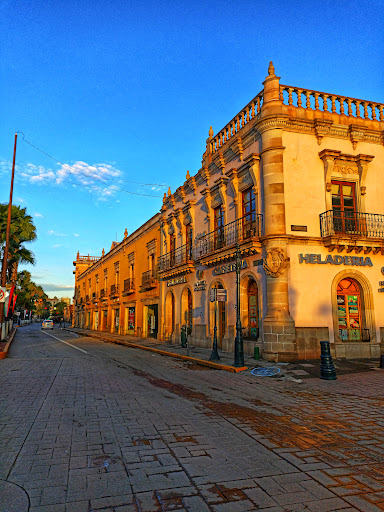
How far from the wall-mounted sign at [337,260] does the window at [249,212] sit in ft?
8.44

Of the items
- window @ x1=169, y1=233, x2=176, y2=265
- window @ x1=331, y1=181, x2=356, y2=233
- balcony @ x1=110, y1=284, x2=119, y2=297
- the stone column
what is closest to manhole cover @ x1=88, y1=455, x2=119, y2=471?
the stone column

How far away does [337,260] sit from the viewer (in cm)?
Answer: 1513

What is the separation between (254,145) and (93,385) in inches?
488

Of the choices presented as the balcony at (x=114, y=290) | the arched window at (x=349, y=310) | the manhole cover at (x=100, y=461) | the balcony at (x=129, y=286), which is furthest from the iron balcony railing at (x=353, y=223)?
the balcony at (x=114, y=290)

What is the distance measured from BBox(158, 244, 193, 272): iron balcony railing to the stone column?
8.17 metres

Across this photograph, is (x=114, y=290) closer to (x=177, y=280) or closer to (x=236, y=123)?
(x=177, y=280)

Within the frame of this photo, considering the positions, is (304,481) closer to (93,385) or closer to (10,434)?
(10,434)

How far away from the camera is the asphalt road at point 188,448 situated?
3396 millimetres

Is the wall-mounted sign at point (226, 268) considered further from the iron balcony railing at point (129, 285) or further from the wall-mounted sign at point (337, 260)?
the iron balcony railing at point (129, 285)

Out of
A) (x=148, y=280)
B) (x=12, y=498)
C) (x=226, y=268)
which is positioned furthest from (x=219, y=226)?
(x=12, y=498)

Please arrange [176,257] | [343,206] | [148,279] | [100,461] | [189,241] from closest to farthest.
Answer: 1. [100,461]
2. [343,206]
3. [189,241]
4. [176,257]
5. [148,279]

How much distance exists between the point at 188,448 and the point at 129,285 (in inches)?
1252

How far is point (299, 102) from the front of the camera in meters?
16.1

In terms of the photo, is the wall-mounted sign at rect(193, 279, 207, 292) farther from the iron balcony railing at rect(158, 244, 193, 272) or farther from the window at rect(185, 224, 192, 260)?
the window at rect(185, 224, 192, 260)
